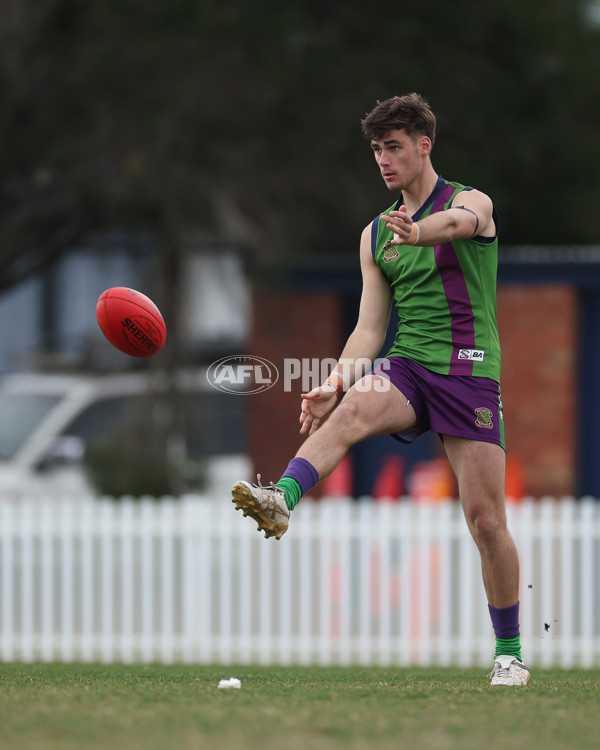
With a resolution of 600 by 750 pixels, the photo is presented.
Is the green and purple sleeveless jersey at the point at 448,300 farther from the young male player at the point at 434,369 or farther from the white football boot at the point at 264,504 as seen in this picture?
the white football boot at the point at 264,504

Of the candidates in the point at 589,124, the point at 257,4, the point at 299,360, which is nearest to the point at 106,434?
the point at 299,360

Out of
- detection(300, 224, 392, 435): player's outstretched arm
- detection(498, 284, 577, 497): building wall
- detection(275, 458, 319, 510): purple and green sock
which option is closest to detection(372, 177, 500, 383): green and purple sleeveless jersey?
detection(300, 224, 392, 435): player's outstretched arm

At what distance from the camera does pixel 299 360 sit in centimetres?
1455

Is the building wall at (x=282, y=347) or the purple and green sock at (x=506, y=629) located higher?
the building wall at (x=282, y=347)

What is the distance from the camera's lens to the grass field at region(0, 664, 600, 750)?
3.81 metres

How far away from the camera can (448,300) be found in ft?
17.0

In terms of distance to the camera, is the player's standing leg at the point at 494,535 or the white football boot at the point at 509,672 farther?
the white football boot at the point at 509,672

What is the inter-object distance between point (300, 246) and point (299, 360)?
1.44 metres

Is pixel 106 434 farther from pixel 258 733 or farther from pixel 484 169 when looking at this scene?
pixel 258 733

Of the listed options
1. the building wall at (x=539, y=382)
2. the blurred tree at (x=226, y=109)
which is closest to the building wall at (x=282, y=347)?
the building wall at (x=539, y=382)

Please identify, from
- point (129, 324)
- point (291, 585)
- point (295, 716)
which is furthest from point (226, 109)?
point (295, 716)

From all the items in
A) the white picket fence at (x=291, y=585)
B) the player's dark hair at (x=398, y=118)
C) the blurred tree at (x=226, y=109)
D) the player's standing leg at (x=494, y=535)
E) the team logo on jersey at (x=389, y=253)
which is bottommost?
the white picket fence at (x=291, y=585)

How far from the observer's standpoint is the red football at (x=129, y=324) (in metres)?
6.15

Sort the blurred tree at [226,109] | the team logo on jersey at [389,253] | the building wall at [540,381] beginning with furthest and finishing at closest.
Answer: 1. the building wall at [540,381]
2. the blurred tree at [226,109]
3. the team logo on jersey at [389,253]
